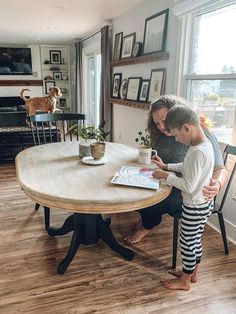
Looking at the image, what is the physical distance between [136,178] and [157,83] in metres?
1.93

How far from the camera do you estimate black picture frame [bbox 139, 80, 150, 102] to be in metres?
3.29

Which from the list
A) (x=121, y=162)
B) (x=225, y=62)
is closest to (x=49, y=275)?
(x=121, y=162)

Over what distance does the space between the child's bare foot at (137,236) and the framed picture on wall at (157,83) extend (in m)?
1.57

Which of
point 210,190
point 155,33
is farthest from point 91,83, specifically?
point 210,190

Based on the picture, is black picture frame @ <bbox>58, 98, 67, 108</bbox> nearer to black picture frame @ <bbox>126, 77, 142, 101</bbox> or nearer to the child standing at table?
black picture frame @ <bbox>126, 77, 142, 101</bbox>

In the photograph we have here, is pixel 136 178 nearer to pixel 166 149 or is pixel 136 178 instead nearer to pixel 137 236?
pixel 166 149

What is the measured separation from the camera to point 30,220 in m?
2.46

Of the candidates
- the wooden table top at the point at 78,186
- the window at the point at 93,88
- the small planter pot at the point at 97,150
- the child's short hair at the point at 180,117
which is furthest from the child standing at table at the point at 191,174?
the window at the point at 93,88

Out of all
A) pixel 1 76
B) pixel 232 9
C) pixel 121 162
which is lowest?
pixel 121 162

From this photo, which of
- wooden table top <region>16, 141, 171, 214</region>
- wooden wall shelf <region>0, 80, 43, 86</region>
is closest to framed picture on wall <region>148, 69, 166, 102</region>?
wooden table top <region>16, 141, 171, 214</region>

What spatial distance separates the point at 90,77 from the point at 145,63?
3.27 metres

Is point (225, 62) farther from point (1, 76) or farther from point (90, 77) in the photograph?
point (1, 76)

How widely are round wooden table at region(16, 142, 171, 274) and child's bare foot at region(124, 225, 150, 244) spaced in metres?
0.19

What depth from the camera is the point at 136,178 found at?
1405 millimetres
